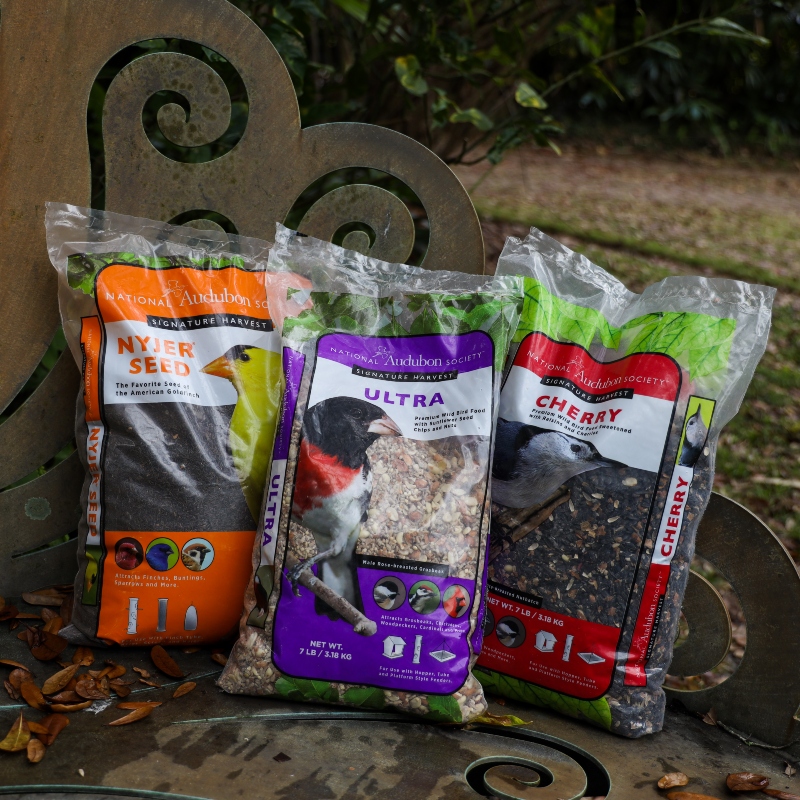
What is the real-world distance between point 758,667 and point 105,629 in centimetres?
104

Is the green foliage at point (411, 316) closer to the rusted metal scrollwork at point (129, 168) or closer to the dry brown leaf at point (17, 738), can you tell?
the rusted metal scrollwork at point (129, 168)

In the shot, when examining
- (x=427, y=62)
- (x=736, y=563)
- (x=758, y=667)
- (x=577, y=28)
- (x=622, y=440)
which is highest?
(x=577, y=28)

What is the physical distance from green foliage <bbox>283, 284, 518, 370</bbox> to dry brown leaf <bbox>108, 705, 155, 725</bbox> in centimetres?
59

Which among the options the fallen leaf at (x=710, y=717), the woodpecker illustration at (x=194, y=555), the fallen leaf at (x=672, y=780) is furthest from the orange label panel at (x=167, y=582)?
the fallen leaf at (x=710, y=717)

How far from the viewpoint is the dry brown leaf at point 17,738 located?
1.10m

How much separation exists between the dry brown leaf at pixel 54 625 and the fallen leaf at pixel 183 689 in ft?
0.83

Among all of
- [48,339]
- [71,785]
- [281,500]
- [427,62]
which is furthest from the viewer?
[427,62]

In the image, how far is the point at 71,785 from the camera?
1.04 meters

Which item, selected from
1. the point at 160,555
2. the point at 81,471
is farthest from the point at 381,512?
the point at 81,471

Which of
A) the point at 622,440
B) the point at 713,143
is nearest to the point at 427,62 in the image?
the point at 622,440

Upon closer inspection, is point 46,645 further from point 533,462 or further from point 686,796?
point 686,796

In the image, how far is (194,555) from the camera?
51.6 inches

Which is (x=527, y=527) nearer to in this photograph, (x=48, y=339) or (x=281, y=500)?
(x=281, y=500)

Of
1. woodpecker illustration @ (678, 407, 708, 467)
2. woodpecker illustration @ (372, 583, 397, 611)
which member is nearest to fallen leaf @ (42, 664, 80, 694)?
woodpecker illustration @ (372, 583, 397, 611)
